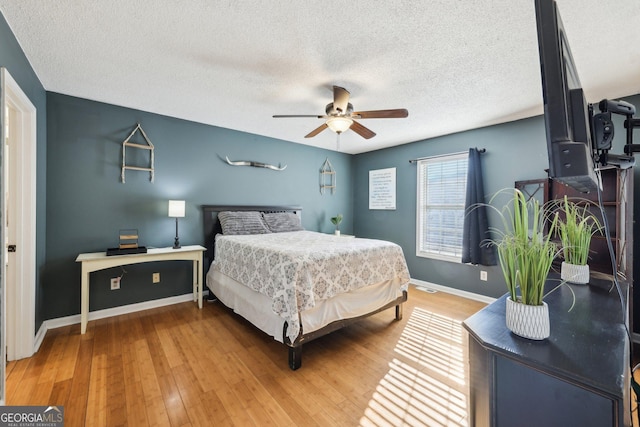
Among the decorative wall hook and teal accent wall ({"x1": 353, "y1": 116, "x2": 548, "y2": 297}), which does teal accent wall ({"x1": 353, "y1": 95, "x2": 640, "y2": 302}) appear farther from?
the decorative wall hook

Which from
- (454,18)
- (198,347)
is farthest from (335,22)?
(198,347)

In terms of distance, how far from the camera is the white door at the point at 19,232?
2090 millimetres

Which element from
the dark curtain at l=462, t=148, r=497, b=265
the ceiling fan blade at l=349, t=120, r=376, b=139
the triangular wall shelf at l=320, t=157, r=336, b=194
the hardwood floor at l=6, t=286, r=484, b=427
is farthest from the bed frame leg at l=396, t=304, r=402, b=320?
the triangular wall shelf at l=320, t=157, r=336, b=194

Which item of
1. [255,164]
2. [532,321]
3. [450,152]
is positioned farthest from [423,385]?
[255,164]

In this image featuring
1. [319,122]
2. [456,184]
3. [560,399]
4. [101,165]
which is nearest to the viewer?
[560,399]

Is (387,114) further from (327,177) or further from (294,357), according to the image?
(327,177)

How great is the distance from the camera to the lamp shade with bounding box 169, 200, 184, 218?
316 cm

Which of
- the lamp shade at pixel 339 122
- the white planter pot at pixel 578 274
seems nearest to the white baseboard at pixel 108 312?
the lamp shade at pixel 339 122

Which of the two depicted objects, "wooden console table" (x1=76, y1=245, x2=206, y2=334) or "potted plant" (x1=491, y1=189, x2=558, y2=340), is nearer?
"potted plant" (x1=491, y1=189, x2=558, y2=340)

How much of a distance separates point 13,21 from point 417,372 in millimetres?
3692

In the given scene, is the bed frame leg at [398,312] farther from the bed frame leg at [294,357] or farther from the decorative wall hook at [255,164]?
the decorative wall hook at [255,164]

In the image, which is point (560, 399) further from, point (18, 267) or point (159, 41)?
point (18, 267)

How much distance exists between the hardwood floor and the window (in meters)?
1.50

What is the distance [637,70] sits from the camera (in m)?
2.21
